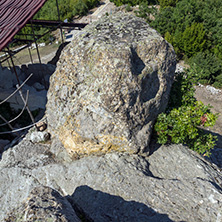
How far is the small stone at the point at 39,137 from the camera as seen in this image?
22.8ft

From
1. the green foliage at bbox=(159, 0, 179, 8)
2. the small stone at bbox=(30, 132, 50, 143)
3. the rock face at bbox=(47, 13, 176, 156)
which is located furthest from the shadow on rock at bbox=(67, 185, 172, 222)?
the green foliage at bbox=(159, 0, 179, 8)

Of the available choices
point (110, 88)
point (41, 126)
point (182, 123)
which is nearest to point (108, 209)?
point (110, 88)

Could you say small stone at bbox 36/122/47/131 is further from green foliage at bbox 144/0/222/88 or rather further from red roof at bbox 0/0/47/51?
green foliage at bbox 144/0/222/88

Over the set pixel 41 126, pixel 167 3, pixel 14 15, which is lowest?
pixel 167 3

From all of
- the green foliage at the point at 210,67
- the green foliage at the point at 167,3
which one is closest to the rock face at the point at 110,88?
the green foliage at the point at 210,67

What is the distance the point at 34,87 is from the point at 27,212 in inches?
427

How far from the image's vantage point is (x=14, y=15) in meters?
7.87

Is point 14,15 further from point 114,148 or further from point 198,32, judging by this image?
point 198,32

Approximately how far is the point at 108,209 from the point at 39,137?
3.71 metres

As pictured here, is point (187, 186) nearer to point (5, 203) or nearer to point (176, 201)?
point (176, 201)

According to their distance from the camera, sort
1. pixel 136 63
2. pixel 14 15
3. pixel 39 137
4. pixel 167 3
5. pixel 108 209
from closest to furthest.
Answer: pixel 108 209
pixel 136 63
pixel 39 137
pixel 14 15
pixel 167 3

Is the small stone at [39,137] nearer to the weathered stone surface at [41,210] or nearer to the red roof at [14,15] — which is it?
the red roof at [14,15]

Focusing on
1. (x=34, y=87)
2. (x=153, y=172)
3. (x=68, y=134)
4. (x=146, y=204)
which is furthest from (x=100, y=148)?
(x=34, y=87)

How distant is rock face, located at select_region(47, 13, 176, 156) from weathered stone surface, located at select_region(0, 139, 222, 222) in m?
0.57
